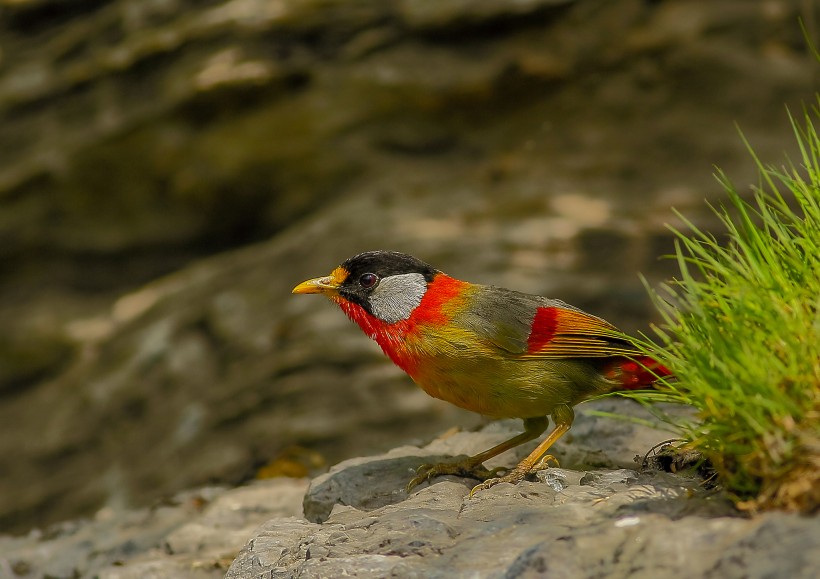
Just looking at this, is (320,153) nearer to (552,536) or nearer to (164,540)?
(164,540)

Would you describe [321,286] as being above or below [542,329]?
above

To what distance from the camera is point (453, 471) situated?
401 centimetres

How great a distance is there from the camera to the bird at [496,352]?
4020mm

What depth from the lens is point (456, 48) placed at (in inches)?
317

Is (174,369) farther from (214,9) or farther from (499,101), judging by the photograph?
(499,101)

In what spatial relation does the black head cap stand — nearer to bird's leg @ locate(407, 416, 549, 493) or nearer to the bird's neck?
the bird's neck

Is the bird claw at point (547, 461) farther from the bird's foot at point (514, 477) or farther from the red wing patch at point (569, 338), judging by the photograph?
the red wing patch at point (569, 338)

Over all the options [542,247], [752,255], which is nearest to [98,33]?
[542,247]

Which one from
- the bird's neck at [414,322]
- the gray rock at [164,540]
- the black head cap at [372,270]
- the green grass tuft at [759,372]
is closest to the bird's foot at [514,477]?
the bird's neck at [414,322]

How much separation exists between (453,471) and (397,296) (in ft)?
2.83

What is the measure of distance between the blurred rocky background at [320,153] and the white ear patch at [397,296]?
3245 millimetres

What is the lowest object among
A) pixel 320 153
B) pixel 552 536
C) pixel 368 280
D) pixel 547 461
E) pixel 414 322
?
pixel 547 461

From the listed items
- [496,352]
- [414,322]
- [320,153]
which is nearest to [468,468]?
[496,352]

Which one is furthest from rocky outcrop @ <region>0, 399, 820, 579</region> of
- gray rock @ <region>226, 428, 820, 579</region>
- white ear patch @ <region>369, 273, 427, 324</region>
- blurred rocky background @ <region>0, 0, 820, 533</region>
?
blurred rocky background @ <region>0, 0, 820, 533</region>
